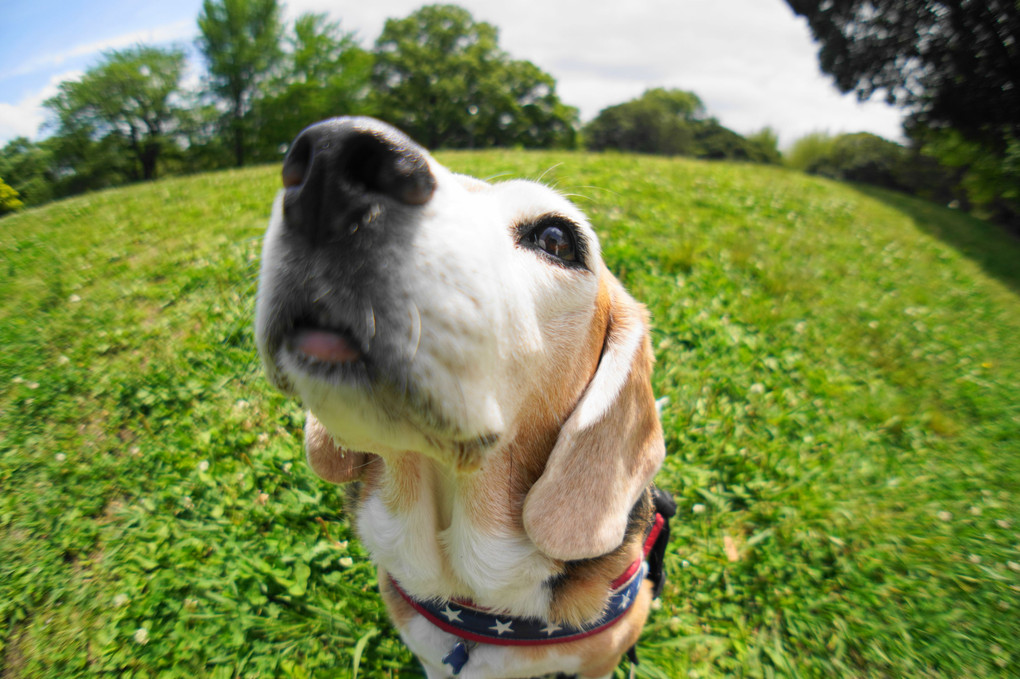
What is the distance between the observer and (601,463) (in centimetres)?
167

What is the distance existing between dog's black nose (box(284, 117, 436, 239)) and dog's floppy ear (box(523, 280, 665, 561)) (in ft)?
3.40

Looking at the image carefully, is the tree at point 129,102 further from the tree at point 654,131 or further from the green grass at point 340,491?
the tree at point 654,131

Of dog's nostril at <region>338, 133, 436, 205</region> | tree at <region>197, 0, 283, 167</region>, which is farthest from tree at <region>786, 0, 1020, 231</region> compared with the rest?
tree at <region>197, 0, 283, 167</region>

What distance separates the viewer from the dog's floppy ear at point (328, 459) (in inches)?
77.1

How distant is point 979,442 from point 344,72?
35674mm

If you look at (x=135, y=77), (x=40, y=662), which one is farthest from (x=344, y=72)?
(x=40, y=662)

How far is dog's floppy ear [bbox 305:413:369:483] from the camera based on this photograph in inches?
77.1

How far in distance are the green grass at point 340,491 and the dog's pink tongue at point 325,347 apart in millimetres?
1267

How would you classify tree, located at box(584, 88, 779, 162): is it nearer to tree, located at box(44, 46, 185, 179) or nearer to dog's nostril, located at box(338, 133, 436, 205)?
tree, located at box(44, 46, 185, 179)

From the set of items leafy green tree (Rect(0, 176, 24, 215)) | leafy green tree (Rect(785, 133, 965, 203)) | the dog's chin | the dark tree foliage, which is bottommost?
the dog's chin

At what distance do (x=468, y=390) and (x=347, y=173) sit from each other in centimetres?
59

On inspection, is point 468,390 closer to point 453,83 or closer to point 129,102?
point 129,102

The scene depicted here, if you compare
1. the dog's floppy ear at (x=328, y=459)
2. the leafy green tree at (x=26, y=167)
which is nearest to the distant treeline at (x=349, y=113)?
the leafy green tree at (x=26, y=167)

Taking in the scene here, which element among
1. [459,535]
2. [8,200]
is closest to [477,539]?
[459,535]
